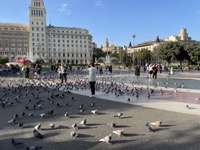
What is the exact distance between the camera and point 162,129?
19.7ft

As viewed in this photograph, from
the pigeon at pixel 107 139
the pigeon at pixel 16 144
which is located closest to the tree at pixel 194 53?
the pigeon at pixel 107 139

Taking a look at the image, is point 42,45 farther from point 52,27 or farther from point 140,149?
point 140,149

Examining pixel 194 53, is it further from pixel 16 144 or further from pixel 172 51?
pixel 16 144

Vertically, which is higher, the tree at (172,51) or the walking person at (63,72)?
the tree at (172,51)

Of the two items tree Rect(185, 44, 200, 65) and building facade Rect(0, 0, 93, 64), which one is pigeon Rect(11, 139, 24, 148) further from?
building facade Rect(0, 0, 93, 64)

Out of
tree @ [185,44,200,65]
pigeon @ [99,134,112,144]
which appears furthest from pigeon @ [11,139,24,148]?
tree @ [185,44,200,65]

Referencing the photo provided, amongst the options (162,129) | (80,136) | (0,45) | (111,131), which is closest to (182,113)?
(162,129)

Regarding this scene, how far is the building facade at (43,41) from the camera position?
124438mm

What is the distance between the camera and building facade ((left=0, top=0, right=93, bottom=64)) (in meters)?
124

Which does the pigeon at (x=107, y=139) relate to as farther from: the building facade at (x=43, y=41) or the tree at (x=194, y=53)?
the building facade at (x=43, y=41)

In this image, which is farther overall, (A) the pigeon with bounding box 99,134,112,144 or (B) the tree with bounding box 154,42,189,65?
(B) the tree with bounding box 154,42,189,65

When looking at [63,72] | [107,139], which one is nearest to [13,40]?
[63,72]

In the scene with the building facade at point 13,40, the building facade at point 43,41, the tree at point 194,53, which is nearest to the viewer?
the tree at point 194,53

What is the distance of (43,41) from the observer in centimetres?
12888
